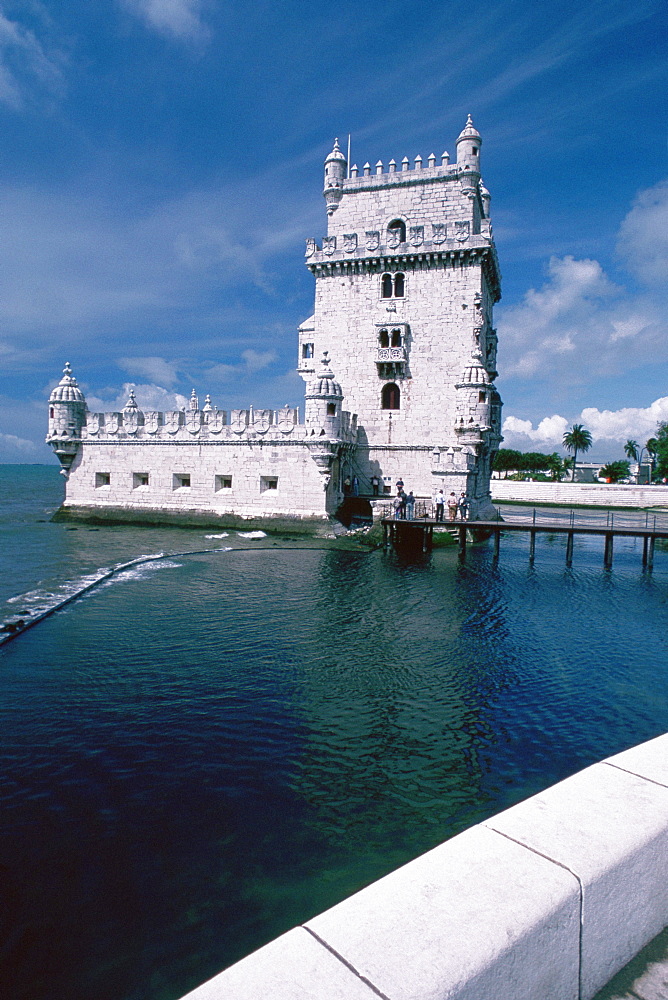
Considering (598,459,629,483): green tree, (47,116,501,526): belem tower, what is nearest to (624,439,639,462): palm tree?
(598,459,629,483): green tree

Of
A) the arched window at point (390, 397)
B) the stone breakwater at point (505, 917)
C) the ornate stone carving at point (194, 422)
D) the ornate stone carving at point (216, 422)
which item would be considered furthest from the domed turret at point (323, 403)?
the stone breakwater at point (505, 917)

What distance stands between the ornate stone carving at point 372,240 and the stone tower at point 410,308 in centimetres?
6

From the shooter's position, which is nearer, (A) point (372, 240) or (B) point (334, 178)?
(A) point (372, 240)

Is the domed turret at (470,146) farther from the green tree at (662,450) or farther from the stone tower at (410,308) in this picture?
the green tree at (662,450)

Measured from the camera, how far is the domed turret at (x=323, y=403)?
27344 mm

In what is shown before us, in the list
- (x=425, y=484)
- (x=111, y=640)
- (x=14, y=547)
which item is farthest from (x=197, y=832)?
(x=425, y=484)

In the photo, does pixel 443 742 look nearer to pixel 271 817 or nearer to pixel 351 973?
pixel 271 817

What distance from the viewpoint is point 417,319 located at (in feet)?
100

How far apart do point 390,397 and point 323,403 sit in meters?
5.51

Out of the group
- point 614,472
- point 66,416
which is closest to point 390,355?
point 66,416

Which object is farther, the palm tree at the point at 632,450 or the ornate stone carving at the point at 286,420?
the palm tree at the point at 632,450

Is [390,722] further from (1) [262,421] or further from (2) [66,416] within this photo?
(2) [66,416]

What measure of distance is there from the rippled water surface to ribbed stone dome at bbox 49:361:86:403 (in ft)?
59.6

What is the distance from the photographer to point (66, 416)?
3216 centimetres
